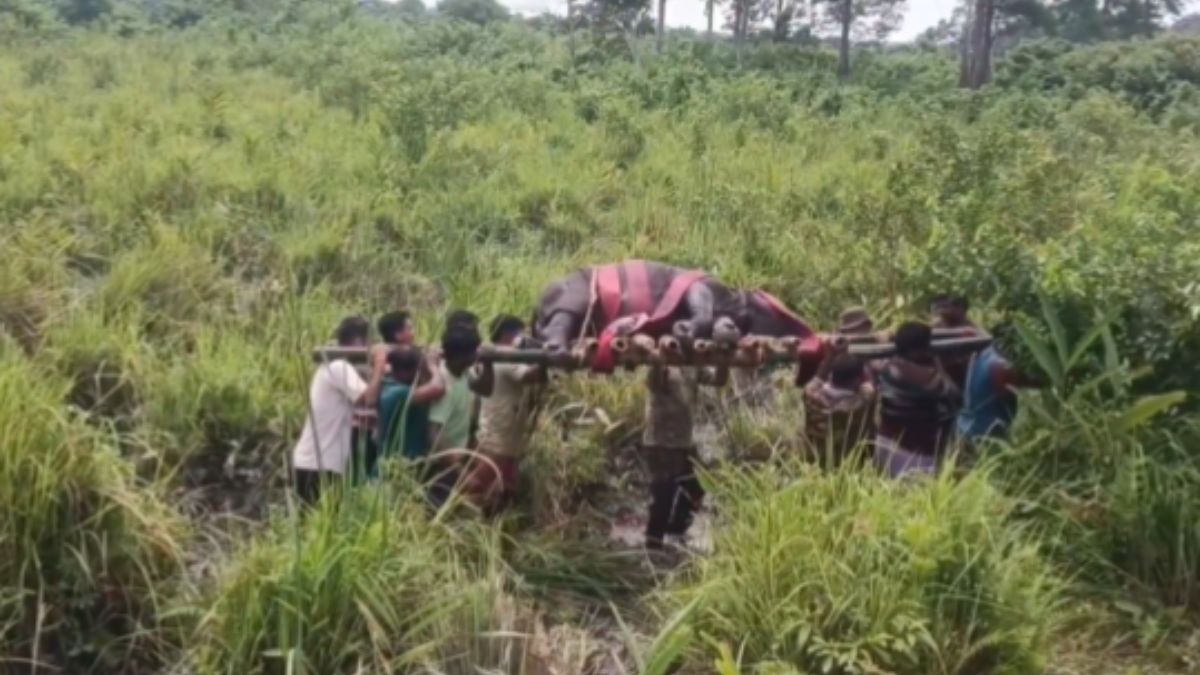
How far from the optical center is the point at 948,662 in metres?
4.96

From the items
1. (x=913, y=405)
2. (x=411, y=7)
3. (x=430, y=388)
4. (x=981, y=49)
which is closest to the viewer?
(x=430, y=388)

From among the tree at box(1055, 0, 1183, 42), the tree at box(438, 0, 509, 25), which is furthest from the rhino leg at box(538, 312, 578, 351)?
the tree at box(438, 0, 509, 25)

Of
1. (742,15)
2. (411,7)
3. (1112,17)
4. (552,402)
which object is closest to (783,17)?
(742,15)

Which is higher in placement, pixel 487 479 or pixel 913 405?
pixel 913 405

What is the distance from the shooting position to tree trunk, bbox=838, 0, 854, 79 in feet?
74.1

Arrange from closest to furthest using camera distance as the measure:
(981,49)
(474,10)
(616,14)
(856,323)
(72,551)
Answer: (72,551) → (856,323) → (981,49) → (616,14) → (474,10)

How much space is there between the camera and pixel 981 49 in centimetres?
2152

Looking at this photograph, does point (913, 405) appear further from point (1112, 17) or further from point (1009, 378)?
point (1112, 17)

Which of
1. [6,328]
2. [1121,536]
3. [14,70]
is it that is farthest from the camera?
[14,70]

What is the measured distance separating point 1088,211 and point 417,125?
539cm

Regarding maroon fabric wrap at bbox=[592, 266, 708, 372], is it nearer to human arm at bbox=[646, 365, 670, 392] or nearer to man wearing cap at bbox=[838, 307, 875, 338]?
human arm at bbox=[646, 365, 670, 392]

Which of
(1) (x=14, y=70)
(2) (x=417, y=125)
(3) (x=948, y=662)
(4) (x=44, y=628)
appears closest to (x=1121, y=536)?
(3) (x=948, y=662)

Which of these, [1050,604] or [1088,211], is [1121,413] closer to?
[1050,604]

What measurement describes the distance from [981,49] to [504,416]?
17.3m
